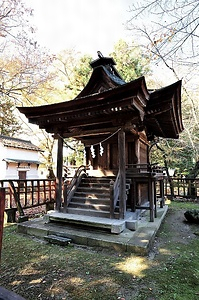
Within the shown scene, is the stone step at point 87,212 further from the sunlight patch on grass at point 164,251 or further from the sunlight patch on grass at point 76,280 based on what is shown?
the sunlight patch on grass at point 76,280

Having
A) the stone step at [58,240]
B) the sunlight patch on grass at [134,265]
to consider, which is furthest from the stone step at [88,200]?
the sunlight patch on grass at [134,265]

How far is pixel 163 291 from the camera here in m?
2.78

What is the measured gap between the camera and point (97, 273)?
3.29m

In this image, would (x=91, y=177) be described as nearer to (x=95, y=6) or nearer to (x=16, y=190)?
(x=16, y=190)

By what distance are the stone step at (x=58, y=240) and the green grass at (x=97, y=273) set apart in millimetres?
137

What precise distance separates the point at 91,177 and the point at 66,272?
4387 millimetres

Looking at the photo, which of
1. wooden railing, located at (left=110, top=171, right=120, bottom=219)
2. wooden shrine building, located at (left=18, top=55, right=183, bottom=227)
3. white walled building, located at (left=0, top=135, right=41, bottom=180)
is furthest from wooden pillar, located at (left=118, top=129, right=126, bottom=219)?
white walled building, located at (left=0, top=135, right=41, bottom=180)

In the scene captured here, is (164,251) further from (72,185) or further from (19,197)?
(19,197)

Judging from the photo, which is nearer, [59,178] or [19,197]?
[59,178]

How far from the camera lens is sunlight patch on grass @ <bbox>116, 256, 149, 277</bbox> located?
336 cm

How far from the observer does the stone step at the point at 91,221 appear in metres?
4.78

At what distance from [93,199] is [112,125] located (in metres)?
2.60

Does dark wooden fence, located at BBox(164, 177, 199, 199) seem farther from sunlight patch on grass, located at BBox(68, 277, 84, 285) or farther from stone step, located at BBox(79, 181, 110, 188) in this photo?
sunlight patch on grass, located at BBox(68, 277, 84, 285)

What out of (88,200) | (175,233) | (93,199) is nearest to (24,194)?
(88,200)
